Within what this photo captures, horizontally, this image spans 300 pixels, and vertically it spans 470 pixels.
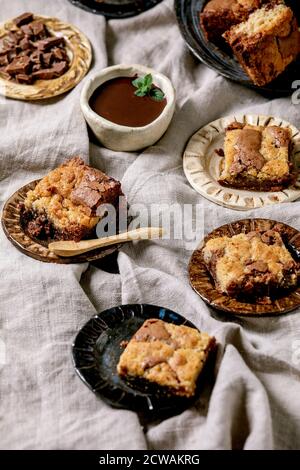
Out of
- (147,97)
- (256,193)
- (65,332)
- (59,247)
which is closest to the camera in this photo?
(65,332)

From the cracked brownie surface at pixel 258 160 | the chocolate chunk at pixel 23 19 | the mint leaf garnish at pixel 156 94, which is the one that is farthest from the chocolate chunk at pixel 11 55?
the cracked brownie surface at pixel 258 160

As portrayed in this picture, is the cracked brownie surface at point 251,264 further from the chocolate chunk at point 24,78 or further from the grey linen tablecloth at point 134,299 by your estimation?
the chocolate chunk at point 24,78

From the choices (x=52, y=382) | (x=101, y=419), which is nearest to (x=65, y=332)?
(x=52, y=382)

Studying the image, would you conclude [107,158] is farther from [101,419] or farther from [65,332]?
[101,419]

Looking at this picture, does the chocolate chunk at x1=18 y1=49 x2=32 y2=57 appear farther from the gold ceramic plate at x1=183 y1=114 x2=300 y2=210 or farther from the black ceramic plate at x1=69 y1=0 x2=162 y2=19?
the gold ceramic plate at x1=183 y1=114 x2=300 y2=210

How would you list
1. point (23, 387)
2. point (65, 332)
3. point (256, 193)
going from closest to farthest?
point (23, 387)
point (65, 332)
point (256, 193)

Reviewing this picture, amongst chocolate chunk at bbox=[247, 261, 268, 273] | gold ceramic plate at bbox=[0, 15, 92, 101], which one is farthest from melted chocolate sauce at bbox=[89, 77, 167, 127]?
chocolate chunk at bbox=[247, 261, 268, 273]
